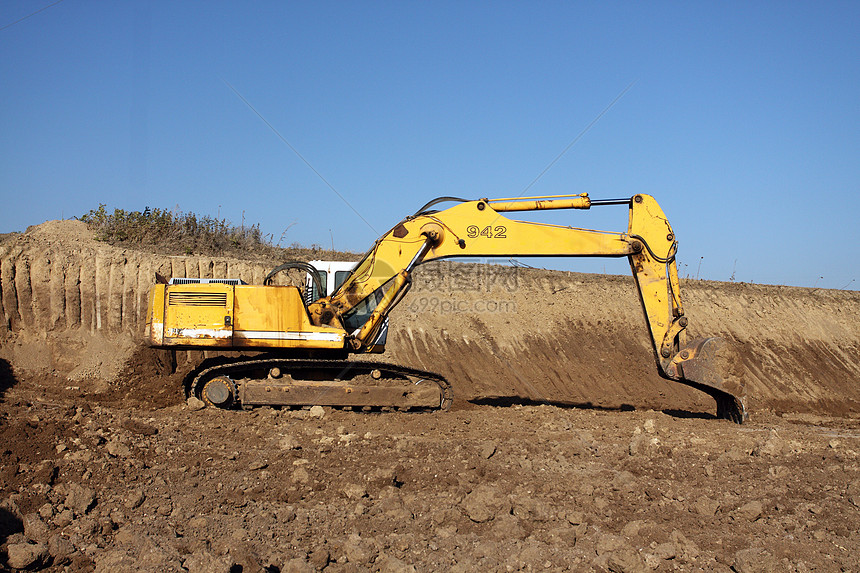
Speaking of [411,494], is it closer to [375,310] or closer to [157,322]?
[375,310]

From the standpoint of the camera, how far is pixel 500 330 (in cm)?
1891

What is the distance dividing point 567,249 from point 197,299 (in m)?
4.93

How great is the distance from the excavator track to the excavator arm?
570 millimetres

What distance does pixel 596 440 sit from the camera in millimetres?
7883

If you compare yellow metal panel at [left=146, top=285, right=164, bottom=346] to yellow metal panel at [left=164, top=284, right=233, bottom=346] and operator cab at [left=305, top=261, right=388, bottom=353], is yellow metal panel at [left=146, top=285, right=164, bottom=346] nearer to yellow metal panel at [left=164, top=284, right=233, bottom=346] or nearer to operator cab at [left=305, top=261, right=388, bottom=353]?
yellow metal panel at [left=164, top=284, right=233, bottom=346]

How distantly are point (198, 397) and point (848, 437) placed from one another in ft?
29.1

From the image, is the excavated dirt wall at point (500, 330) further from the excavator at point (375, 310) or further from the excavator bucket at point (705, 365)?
the excavator bucket at point (705, 365)

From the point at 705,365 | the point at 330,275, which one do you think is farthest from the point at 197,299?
the point at 705,365

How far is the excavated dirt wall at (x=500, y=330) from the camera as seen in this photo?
11.5m

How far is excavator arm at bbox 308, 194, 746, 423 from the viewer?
8477mm

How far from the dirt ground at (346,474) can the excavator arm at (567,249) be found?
99cm

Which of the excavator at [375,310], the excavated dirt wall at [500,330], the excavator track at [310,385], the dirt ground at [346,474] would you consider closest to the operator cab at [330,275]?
the excavator at [375,310]

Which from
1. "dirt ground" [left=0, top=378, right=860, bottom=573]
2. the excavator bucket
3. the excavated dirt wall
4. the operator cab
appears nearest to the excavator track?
"dirt ground" [left=0, top=378, right=860, bottom=573]

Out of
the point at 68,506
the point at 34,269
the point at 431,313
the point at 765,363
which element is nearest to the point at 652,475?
the point at 68,506
